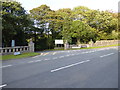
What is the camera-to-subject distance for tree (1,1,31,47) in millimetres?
19453

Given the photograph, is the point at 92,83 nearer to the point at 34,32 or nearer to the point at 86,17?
the point at 34,32

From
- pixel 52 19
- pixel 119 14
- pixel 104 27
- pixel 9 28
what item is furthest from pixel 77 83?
pixel 119 14

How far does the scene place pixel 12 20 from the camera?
20.8 metres

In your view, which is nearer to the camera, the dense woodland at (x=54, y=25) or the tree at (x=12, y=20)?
the tree at (x=12, y=20)

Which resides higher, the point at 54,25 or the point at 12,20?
the point at 54,25

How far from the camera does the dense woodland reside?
2321 cm

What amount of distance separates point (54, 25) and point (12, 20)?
50.5 ft

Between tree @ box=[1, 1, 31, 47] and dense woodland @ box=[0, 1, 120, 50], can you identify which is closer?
tree @ box=[1, 1, 31, 47]

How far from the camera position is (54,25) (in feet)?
115

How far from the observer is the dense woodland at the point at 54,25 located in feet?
76.1

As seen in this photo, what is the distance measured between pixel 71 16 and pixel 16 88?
35221mm

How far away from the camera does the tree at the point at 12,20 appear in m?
19.5

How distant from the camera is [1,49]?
17.1 meters

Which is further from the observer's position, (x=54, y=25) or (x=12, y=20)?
(x=54, y=25)
